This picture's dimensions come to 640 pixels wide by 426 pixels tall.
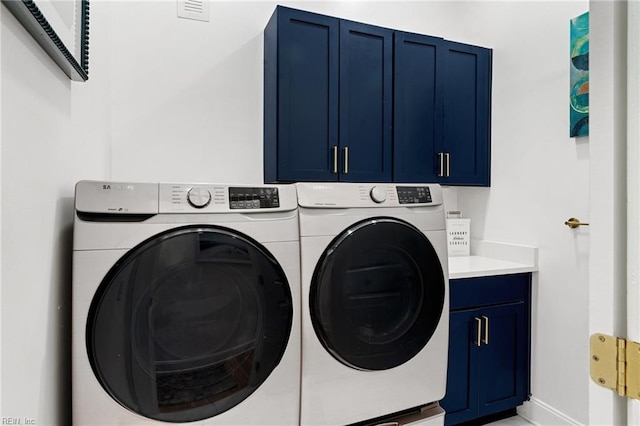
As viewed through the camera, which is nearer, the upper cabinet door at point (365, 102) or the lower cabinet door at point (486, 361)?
the lower cabinet door at point (486, 361)

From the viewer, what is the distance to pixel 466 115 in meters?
2.45

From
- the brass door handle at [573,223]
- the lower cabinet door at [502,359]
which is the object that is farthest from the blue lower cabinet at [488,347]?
the brass door handle at [573,223]

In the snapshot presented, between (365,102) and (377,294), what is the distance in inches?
47.3

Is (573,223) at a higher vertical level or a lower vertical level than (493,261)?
higher

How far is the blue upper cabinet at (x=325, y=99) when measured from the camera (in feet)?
6.44

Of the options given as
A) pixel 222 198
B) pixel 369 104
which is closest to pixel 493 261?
pixel 369 104

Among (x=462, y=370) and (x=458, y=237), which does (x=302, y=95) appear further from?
(x=462, y=370)

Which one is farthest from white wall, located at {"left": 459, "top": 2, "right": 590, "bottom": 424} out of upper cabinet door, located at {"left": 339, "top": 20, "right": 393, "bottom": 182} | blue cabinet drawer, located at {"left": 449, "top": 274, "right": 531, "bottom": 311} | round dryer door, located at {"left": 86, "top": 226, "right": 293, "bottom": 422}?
round dryer door, located at {"left": 86, "top": 226, "right": 293, "bottom": 422}

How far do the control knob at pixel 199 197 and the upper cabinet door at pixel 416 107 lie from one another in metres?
1.31

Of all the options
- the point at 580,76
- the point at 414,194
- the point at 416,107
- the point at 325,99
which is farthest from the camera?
the point at 416,107

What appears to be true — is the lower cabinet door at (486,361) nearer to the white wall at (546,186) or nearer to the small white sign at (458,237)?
the white wall at (546,186)

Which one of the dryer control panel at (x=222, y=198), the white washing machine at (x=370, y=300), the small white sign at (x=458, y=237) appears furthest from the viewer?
the small white sign at (x=458, y=237)

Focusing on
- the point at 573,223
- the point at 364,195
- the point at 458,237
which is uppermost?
the point at 364,195

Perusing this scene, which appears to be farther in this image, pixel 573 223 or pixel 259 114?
pixel 259 114
